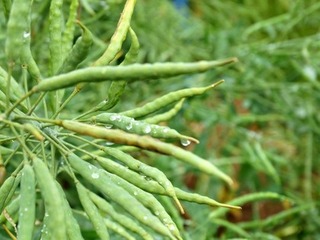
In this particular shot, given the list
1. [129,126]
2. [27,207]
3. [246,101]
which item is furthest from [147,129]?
[246,101]

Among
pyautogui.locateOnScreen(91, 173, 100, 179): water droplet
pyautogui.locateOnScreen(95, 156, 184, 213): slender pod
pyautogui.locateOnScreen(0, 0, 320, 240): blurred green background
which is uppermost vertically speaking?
pyautogui.locateOnScreen(0, 0, 320, 240): blurred green background

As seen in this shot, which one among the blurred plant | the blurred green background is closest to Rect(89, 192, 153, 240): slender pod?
the blurred plant

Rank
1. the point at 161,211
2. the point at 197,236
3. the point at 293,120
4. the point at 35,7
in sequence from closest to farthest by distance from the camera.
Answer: the point at 161,211 < the point at 197,236 < the point at 35,7 < the point at 293,120

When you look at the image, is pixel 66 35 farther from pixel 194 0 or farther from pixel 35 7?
pixel 194 0

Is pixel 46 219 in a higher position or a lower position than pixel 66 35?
lower

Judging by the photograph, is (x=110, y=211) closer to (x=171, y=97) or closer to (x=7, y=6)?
(x=171, y=97)

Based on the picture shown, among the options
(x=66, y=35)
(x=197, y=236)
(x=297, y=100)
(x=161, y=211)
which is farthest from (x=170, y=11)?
(x=161, y=211)

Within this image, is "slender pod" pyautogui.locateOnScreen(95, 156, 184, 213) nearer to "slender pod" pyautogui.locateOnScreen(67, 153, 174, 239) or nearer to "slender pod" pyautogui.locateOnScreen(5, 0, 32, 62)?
"slender pod" pyautogui.locateOnScreen(67, 153, 174, 239)
